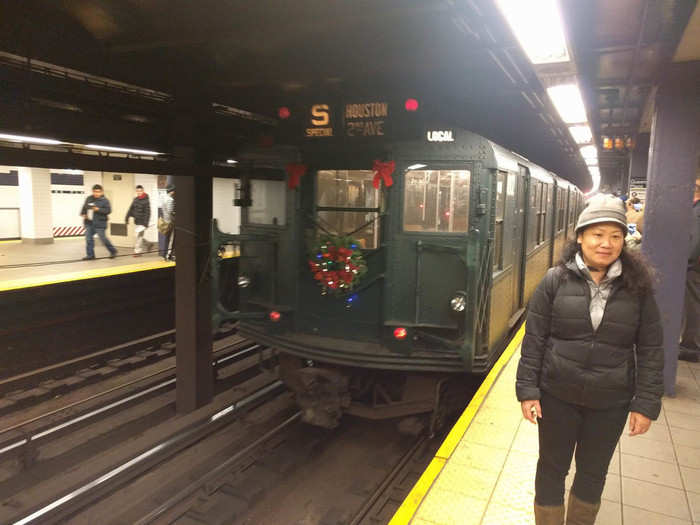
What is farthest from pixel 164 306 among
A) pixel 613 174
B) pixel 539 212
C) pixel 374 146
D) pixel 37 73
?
pixel 613 174

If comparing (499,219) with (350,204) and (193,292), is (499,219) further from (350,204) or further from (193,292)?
(193,292)

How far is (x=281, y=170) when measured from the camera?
5.48m

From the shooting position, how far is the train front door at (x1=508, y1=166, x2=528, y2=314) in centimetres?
664

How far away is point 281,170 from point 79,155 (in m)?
1.93

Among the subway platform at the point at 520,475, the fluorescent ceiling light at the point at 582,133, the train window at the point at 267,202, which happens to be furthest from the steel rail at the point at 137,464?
the fluorescent ceiling light at the point at 582,133

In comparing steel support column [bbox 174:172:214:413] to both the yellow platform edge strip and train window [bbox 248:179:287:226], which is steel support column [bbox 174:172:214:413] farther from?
the yellow platform edge strip

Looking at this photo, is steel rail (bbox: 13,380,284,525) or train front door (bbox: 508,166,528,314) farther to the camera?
train front door (bbox: 508,166,528,314)

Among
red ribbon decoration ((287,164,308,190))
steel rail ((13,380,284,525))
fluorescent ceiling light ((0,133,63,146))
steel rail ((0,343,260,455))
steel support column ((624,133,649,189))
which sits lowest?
steel rail ((13,380,284,525))

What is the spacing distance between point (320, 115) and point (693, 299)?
443 cm

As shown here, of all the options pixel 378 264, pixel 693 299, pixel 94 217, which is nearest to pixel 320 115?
pixel 378 264

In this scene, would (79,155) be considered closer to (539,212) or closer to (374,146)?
(374,146)

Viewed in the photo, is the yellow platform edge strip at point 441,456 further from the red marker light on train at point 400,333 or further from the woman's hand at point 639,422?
the woman's hand at point 639,422

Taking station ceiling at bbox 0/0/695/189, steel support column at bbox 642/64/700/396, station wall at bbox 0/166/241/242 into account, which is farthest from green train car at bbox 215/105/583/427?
station wall at bbox 0/166/241/242

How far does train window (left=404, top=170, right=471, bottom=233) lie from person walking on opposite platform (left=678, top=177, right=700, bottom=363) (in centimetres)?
255
